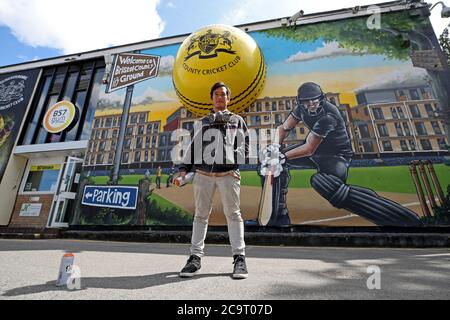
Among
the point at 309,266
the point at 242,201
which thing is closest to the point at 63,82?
the point at 242,201

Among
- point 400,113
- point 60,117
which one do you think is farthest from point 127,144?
point 400,113

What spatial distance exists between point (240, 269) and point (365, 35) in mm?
6336

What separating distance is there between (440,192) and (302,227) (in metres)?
2.58

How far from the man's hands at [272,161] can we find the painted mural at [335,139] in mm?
44

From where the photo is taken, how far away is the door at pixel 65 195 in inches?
298

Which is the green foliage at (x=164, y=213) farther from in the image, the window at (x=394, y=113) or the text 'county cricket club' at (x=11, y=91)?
the text 'county cricket club' at (x=11, y=91)

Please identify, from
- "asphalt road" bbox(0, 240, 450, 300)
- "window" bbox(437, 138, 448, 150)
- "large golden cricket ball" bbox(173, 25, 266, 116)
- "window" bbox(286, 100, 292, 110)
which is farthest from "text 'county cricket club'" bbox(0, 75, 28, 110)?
"window" bbox(437, 138, 448, 150)

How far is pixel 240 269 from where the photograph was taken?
2025mm

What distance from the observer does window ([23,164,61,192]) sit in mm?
8484

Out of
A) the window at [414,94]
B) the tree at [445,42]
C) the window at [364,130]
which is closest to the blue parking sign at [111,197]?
the window at [364,130]

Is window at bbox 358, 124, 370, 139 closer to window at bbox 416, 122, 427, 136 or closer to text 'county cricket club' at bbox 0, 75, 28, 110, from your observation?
window at bbox 416, 122, 427, 136

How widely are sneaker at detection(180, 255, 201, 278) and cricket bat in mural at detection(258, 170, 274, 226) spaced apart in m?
3.22

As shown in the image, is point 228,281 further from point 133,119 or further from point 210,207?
point 133,119
